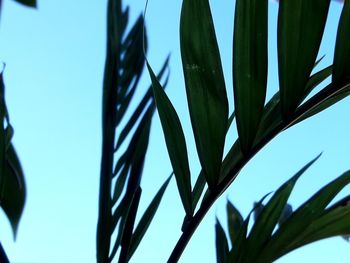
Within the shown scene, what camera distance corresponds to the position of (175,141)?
505 millimetres

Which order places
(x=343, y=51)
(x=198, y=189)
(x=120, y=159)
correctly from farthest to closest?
1. (x=120, y=159)
2. (x=198, y=189)
3. (x=343, y=51)

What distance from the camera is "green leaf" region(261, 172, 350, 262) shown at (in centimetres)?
50

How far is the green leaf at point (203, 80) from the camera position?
0.47 meters

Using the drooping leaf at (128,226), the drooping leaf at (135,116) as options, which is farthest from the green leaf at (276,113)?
the drooping leaf at (135,116)

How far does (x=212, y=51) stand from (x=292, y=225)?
0.19 m

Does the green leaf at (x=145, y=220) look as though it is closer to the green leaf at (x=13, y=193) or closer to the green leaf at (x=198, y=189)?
the green leaf at (x=198, y=189)

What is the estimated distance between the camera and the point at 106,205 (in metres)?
0.58

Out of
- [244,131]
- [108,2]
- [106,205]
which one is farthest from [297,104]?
[108,2]

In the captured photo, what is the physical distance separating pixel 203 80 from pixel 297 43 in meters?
0.09

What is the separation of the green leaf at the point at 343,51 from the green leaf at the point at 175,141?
0.16 meters

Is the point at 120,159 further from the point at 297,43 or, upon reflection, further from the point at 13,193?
the point at 297,43

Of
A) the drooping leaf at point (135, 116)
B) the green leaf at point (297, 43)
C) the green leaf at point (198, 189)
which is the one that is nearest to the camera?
the green leaf at point (297, 43)

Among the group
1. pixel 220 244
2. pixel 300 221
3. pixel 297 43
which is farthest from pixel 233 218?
pixel 297 43

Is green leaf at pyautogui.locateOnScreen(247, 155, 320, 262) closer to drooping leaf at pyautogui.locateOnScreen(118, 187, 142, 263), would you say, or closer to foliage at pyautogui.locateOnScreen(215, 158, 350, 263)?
foliage at pyautogui.locateOnScreen(215, 158, 350, 263)
